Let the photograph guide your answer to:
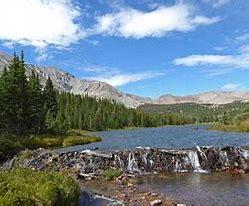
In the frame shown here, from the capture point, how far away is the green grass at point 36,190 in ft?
52.7

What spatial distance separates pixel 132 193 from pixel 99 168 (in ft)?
39.7

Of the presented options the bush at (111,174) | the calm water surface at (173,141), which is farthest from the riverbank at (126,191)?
the calm water surface at (173,141)

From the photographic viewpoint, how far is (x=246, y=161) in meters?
41.8

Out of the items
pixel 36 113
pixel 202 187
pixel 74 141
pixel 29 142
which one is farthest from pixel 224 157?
pixel 36 113

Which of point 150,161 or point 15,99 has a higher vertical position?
point 15,99

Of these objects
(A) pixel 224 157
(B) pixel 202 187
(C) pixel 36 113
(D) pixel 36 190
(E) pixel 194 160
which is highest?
(C) pixel 36 113

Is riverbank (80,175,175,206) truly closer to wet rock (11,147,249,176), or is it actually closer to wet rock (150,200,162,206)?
wet rock (150,200,162,206)

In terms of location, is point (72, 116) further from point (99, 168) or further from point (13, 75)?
point (99, 168)

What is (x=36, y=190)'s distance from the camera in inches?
717

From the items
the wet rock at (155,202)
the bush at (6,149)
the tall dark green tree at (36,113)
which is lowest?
the wet rock at (155,202)

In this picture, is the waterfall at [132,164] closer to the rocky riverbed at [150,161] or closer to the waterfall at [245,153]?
the rocky riverbed at [150,161]

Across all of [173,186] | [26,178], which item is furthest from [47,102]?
[26,178]

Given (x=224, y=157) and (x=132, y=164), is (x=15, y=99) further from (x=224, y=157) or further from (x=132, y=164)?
(x=224, y=157)

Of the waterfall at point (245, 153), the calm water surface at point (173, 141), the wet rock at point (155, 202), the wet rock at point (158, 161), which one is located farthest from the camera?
the calm water surface at point (173, 141)
